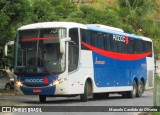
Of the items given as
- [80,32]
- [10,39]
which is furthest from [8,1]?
[80,32]

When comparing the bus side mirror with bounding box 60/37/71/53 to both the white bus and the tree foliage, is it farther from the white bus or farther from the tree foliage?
the tree foliage

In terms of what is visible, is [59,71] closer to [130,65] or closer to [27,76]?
[27,76]

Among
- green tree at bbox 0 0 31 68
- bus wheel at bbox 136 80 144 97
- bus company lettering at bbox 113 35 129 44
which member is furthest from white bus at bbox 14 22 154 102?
bus wheel at bbox 136 80 144 97

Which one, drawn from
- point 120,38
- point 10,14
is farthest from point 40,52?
point 120,38

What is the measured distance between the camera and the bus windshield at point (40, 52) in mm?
20578

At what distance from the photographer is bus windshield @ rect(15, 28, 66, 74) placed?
20578mm

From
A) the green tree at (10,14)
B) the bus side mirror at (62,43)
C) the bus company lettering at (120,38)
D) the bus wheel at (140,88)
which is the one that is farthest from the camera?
the bus wheel at (140,88)

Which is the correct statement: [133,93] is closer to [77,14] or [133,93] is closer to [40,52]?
[40,52]

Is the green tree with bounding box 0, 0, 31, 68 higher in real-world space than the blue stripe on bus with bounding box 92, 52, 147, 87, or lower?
higher

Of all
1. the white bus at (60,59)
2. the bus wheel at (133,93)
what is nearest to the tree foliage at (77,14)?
the white bus at (60,59)

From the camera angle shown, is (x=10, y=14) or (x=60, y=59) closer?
(x=60, y=59)

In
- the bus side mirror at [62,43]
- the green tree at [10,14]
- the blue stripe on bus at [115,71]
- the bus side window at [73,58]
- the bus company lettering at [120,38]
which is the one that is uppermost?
the green tree at [10,14]

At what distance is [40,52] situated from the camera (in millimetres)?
20719

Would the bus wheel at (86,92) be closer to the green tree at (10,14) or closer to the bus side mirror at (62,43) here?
the bus side mirror at (62,43)
